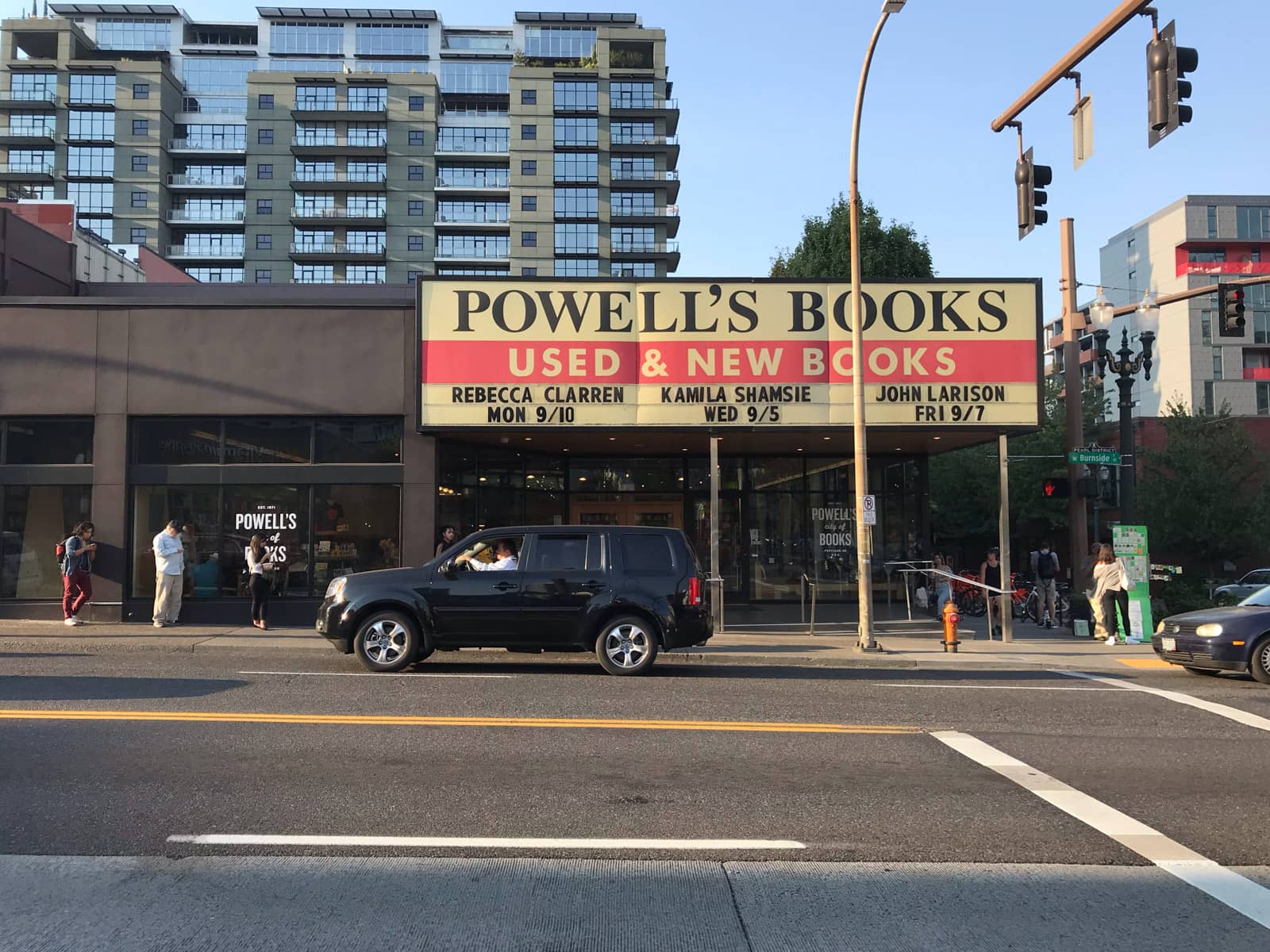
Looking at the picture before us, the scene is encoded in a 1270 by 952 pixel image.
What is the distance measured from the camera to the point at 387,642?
12367 mm

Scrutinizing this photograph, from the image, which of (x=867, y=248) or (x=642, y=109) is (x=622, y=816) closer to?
(x=867, y=248)

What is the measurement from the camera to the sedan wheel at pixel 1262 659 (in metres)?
12.5

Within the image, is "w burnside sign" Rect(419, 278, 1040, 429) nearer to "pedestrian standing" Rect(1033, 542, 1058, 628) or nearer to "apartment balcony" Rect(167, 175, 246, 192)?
"pedestrian standing" Rect(1033, 542, 1058, 628)

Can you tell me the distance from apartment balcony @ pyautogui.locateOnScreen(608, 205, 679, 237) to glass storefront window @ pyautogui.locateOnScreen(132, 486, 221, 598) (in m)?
67.7

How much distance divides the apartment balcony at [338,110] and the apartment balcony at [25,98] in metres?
19.0

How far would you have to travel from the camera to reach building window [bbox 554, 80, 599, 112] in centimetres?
8181

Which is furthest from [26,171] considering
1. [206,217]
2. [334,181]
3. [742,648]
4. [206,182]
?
[742,648]

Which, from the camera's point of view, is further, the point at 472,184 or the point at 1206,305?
the point at 472,184

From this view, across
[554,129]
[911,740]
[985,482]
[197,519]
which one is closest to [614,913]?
[911,740]

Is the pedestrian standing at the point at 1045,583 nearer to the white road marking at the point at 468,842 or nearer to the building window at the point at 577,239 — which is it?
the white road marking at the point at 468,842

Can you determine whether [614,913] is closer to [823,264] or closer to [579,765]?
[579,765]

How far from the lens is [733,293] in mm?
17406

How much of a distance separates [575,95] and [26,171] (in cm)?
4439

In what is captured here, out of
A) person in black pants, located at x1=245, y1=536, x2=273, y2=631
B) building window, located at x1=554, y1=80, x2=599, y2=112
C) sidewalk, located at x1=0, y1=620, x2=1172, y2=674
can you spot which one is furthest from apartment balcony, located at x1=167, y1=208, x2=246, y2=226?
person in black pants, located at x1=245, y1=536, x2=273, y2=631
